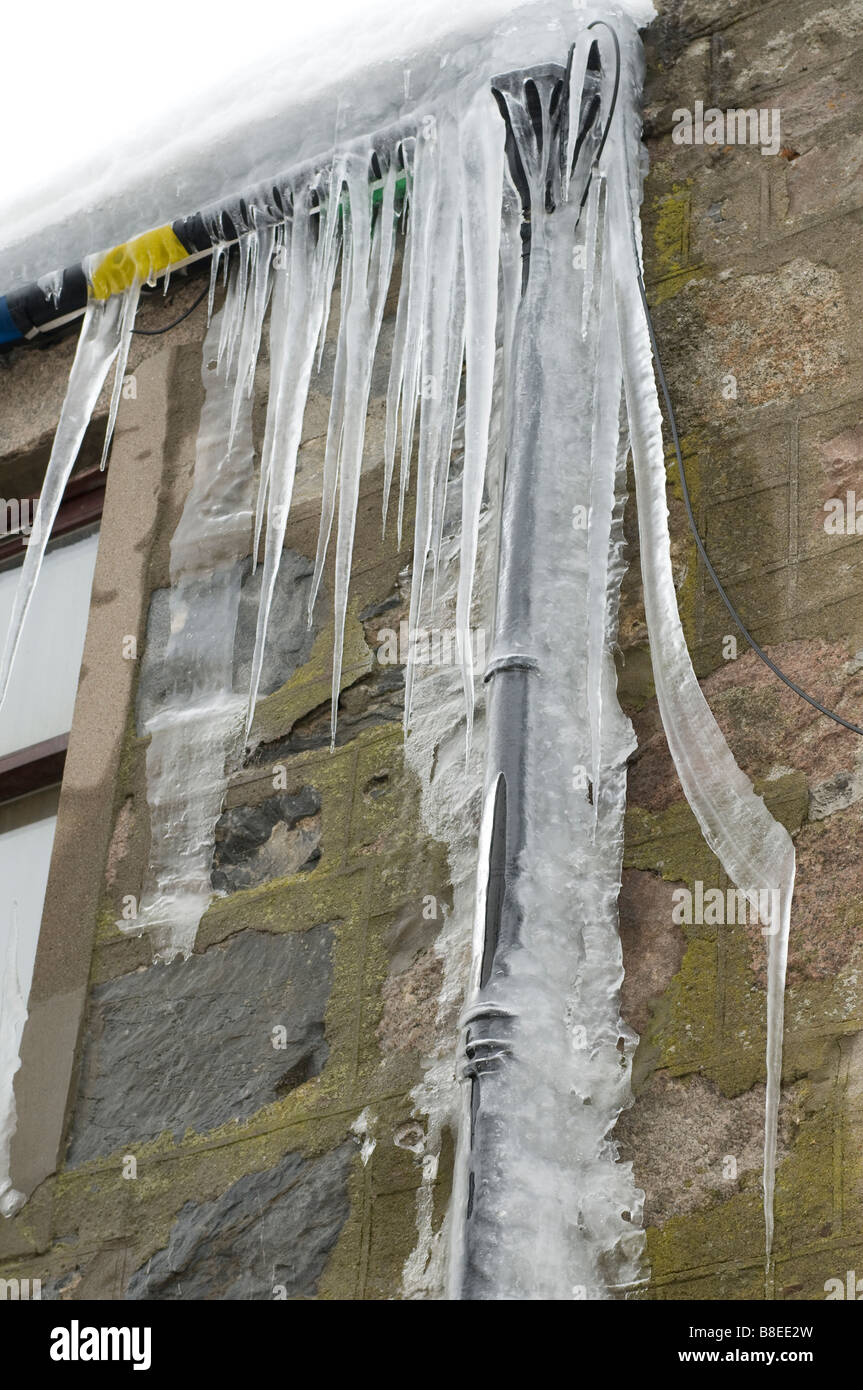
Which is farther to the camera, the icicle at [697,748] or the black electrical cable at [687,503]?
the black electrical cable at [687,503]

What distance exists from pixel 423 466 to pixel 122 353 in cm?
89

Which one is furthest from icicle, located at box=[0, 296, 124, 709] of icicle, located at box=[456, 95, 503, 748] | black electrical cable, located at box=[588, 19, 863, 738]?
black electrical cable, located at box=[588, 19, 863, 738]

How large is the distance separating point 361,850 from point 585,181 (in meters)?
1.09

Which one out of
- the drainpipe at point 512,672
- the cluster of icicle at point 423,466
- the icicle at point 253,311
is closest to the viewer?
the drainpipe at point 512,672

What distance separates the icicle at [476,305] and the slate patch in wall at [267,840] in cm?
33

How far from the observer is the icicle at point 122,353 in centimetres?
316

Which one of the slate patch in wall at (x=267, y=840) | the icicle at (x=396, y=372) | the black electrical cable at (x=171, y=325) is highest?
the black electrical cable at (x=171, y=325)

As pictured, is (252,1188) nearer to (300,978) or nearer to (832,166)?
(300,978)

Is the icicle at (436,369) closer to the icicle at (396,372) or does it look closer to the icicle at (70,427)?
the icicle at (396,372)

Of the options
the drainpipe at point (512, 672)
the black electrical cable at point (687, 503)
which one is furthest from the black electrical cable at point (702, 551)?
the drainpipe at point (512, 672)

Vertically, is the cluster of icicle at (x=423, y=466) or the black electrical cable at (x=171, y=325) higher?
the black electrical cable at (x=171, y=325)

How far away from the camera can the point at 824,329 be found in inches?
93.4

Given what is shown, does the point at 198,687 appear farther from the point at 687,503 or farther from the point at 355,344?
the point at 687,503

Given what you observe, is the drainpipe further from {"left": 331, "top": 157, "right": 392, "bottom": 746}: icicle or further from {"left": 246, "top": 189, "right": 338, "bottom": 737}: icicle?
{"left": 246, "top": 189, "right": 338, "bottom": 737}: icicle
